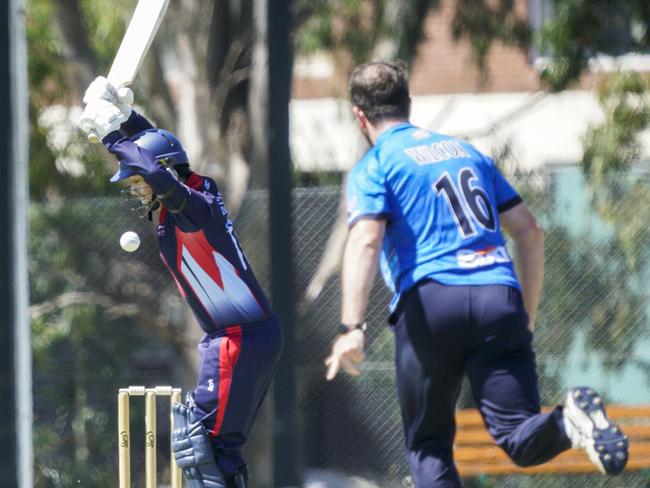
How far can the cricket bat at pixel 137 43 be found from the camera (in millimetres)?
5637

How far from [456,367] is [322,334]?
13.3 ft

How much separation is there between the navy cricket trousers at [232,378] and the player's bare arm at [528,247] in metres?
1.10

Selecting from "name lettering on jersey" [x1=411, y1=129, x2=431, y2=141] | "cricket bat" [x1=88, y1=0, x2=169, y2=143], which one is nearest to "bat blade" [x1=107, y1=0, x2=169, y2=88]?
"cricket bat" [x1=88, y1=0, x2=169, y2=143]

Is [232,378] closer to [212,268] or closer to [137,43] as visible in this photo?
[212,268]

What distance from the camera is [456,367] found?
16.3 feet

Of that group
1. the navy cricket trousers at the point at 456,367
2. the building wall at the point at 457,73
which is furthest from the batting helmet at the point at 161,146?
the building wall at the point at 457,73

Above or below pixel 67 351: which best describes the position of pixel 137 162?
above

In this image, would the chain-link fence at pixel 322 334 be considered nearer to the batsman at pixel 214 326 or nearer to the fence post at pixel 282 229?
the batsman at pixel 214 326

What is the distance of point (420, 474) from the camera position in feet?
16.2

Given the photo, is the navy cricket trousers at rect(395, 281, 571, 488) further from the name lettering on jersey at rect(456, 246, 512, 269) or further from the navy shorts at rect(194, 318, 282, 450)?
the navy shorts at rect(194, 318, 282, 450)

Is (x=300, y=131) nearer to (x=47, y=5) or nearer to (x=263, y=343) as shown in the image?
(x=47, y=5)

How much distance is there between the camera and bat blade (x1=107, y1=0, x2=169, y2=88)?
5.64 meters

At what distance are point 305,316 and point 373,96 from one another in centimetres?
A: 398

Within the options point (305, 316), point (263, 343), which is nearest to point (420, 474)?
point (263, 343)
